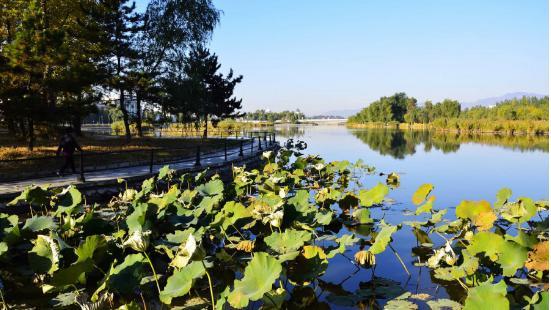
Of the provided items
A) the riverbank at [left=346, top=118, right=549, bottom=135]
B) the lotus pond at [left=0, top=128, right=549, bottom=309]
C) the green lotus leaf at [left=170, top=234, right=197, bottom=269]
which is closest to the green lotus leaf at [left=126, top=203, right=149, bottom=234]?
the lotus pond at [left=0, top=128, right=549, bottom=309]

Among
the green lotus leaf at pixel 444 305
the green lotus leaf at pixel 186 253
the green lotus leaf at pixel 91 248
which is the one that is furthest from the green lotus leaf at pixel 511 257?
the green lotus leaf at pixel 91 248

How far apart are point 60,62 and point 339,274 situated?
43.5ft

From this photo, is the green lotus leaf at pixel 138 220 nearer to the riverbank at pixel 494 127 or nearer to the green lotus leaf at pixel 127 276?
the green lotus leaf at pixel 127 276

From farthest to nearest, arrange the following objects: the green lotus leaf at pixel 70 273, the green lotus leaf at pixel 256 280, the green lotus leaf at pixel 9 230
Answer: the green lotus leaf at pixel 9 230
the green lotus leaf at pixel 70 273
the green lotus leaf at pixel 256 280

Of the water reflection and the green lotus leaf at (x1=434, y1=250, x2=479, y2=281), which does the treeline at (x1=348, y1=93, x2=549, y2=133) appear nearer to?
the water reflection

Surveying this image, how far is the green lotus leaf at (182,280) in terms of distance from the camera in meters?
3.69

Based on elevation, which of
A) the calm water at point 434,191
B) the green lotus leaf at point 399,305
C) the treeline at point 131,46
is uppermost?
the treeline at point 131,46

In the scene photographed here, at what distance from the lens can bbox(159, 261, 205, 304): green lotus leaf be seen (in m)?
3.69

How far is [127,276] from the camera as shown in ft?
12.9

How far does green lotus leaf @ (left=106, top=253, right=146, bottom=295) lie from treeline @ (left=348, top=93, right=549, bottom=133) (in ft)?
194

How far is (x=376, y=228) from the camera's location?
7.98 metres

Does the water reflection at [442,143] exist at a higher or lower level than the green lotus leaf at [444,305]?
lower

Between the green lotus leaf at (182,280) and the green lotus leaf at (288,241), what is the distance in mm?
1201

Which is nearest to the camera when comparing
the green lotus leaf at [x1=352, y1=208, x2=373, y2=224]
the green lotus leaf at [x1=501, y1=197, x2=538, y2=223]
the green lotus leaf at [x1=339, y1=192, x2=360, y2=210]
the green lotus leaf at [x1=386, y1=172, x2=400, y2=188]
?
the green lotus leaf at [x1=501, y1=197, x2=538, y2=223]
